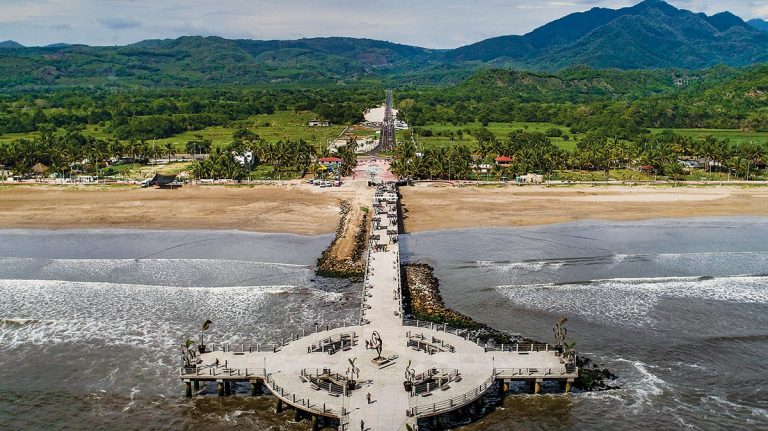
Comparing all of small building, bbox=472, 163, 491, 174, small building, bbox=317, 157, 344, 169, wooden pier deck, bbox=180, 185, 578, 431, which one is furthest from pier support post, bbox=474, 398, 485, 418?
small building, bbox=317, 157, 344, 169

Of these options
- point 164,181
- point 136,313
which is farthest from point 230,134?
point 136,313

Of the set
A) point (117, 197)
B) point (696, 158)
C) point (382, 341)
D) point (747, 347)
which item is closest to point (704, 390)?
point (747, 347)

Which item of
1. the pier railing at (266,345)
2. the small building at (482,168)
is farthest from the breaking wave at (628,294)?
the small building at (482,168)

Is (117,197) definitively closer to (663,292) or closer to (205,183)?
(205,183)

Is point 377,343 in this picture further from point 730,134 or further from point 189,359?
point 730,134

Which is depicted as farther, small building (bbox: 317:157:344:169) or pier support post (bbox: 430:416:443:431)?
small building (bbox: 317:157:344:169)

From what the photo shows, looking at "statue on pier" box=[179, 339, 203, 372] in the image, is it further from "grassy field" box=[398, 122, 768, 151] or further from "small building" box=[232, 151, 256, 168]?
"grassy field" box=[398, 122, 768, 151]
